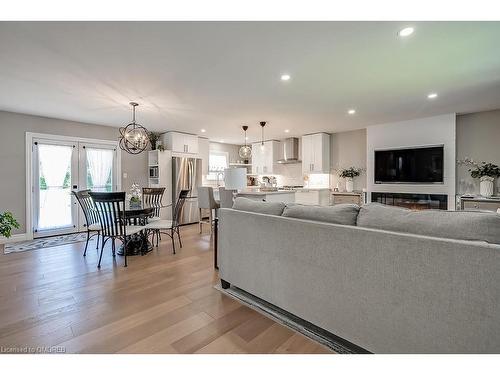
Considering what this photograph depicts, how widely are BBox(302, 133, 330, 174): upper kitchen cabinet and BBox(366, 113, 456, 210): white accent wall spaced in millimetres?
1102

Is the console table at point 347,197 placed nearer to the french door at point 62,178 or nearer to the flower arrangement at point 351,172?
the flower arrangement at point 351,172

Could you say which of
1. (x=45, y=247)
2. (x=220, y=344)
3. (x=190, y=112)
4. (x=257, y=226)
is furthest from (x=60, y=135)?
(x=220, y=344)

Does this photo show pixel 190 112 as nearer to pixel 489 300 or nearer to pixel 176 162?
pixel 176 162

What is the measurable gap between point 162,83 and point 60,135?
11.2ft

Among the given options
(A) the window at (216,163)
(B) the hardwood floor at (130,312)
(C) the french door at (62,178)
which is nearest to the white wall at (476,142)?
(B) the hardwood floor at (130,312)

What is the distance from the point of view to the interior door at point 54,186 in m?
4.87

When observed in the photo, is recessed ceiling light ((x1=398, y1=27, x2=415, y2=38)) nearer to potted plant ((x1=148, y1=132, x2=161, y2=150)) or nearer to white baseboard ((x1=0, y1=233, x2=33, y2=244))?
potted plant ((x1=148, y1=132, x2=161, y2=150))

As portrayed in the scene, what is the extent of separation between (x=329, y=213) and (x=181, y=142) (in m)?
5.50

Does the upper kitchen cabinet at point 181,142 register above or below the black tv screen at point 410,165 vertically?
above

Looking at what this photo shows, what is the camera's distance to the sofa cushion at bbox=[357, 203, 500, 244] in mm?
1190

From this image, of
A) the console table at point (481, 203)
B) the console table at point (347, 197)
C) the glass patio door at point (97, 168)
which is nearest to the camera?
the console table at point (481, 203)

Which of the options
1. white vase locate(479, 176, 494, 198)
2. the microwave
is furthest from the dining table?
white vase locate(479, 176, 494, 198)

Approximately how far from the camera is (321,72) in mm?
2893

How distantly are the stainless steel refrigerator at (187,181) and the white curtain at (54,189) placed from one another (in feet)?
7.32
